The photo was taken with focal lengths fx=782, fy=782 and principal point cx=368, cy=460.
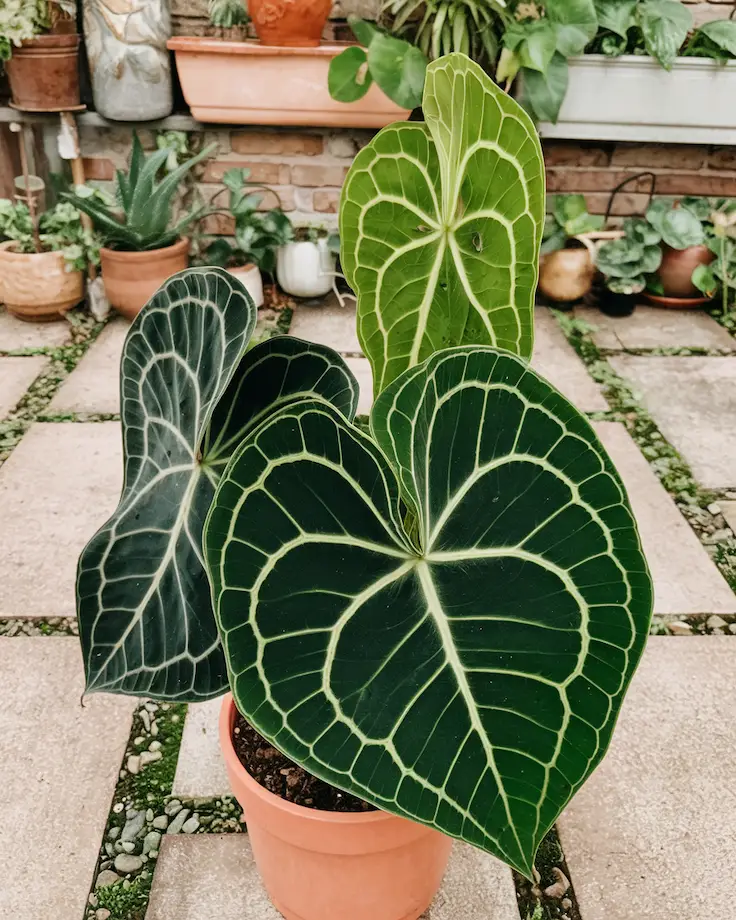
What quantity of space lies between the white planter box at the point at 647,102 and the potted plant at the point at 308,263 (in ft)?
2.64

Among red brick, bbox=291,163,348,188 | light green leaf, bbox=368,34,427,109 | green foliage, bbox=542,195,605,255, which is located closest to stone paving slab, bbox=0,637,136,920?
light green leaf, bbox=368,34,427,109

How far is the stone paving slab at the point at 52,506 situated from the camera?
1.48m

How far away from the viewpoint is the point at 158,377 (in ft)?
2.61

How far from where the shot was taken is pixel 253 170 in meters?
2.67

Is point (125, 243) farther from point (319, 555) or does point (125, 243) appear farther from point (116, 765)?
point (319, 555)

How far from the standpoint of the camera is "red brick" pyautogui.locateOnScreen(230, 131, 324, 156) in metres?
2.62

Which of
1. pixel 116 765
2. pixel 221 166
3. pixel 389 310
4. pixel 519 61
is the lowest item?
→ pixel 116 765

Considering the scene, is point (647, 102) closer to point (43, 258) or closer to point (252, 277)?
point (252, 277)

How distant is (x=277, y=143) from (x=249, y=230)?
0.34 m

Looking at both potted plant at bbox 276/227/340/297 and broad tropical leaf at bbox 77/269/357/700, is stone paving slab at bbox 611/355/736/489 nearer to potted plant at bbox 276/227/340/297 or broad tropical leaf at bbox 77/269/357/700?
potted plant at bbox 276/227/340/297

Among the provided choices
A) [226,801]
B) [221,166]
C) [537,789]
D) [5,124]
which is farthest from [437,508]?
[5,124]

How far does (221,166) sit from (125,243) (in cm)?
46

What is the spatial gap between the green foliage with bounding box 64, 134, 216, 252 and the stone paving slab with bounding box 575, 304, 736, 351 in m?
1.35

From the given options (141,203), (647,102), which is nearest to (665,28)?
(647,102)
